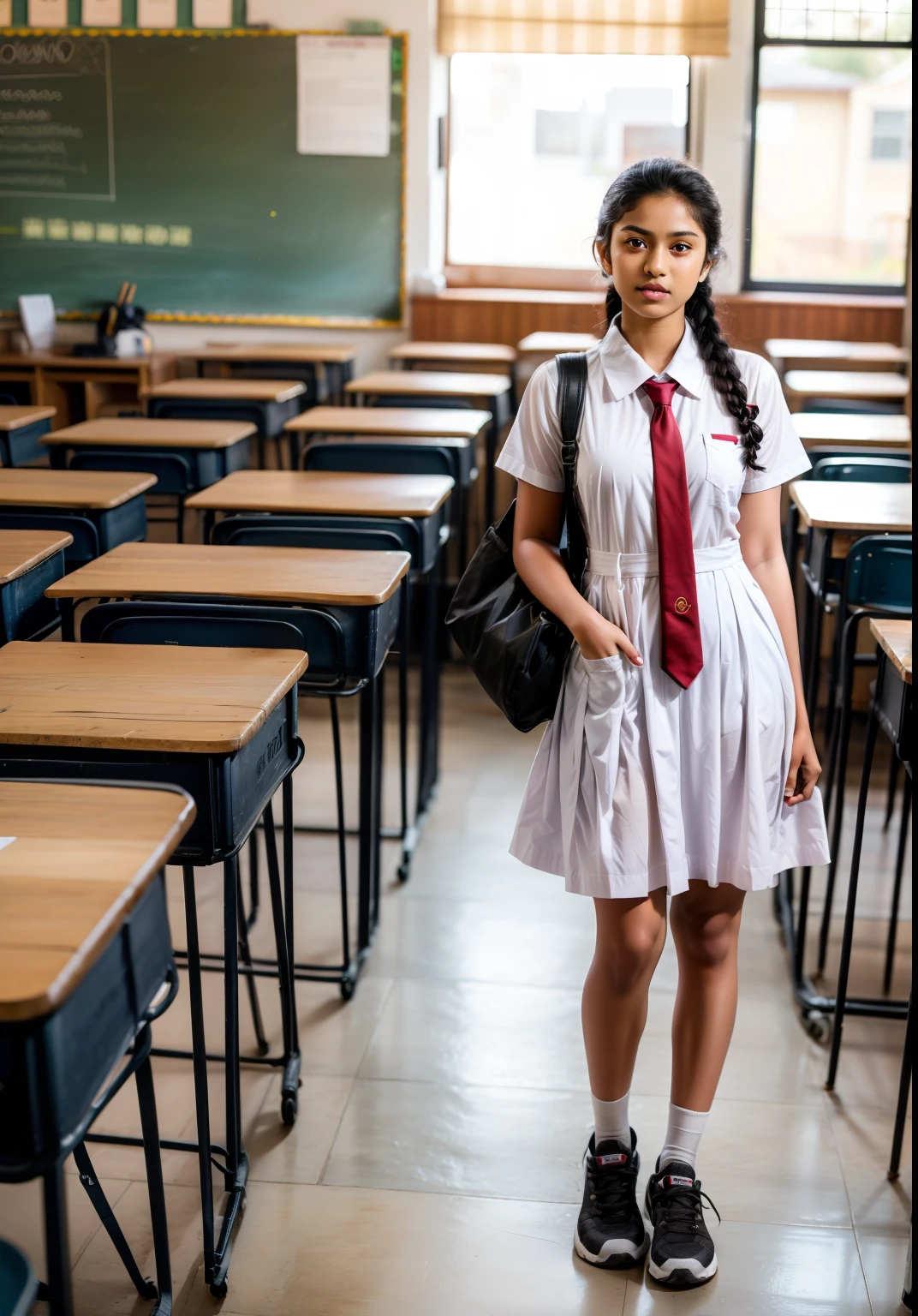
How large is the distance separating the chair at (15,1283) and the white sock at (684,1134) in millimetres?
1113

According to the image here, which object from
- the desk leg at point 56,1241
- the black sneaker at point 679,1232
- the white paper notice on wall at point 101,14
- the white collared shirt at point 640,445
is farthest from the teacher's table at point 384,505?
the white paper notice on wall at point 101,14

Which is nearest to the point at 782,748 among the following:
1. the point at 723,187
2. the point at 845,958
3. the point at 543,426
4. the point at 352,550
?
the point at 543,426

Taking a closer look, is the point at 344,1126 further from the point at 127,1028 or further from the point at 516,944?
the point at 127,1028

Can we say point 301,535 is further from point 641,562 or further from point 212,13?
point 212,13

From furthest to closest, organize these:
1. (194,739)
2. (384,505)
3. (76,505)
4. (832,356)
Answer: (832,356)
(384,505)
(76,505)
(194,739)

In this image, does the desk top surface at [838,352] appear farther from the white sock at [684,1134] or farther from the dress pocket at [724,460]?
the white sock at [684,1134]

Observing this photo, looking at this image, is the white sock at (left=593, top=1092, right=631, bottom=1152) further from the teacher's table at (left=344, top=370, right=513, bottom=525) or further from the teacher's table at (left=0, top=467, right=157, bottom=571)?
the teacher's table at (left=344, top=370, right=513, bottom=525)

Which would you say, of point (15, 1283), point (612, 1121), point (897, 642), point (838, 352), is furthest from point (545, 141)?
point (15, 1283)

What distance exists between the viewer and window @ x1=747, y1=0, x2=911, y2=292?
5910 mm

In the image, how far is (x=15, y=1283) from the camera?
3.11 ft

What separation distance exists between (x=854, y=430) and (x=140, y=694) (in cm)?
286

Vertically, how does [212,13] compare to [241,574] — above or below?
above

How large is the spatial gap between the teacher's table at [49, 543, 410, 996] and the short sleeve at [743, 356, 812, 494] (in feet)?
2.48

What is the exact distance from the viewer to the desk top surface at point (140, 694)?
62.1 inches
